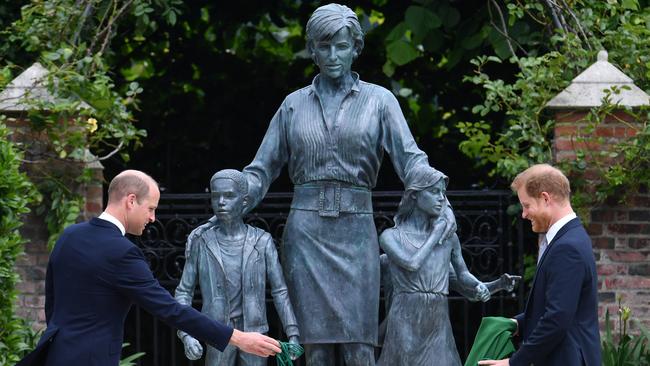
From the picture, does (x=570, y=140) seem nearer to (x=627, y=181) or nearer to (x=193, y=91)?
(x=627, y=181)

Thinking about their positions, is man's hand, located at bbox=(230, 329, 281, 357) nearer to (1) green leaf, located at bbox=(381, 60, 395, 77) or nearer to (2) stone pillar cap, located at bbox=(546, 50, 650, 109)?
(2) stone pillar cap, located at bbox=(546, 50, 650, 109)

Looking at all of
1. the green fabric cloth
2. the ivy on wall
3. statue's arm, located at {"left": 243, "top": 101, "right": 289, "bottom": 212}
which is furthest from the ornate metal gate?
the green fabric cloth

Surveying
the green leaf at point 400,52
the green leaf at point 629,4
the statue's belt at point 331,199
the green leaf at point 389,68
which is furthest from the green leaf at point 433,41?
the statue's belt at point 331,199

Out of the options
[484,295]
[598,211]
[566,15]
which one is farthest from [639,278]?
[484,295]

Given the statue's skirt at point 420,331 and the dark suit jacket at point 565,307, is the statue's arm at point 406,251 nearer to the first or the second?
the statue's skirt at point 420,331

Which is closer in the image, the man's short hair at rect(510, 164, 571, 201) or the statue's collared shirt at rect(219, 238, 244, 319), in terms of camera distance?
the man's short hair at rect(510, 164, 571, 201)

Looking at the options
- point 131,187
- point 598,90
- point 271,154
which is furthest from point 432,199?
point 598,90

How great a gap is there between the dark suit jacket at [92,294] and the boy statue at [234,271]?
716 millimetres

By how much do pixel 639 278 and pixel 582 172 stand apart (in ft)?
2.29

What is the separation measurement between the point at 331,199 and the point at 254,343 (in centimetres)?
85

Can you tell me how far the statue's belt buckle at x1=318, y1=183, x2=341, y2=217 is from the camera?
613 centimetres

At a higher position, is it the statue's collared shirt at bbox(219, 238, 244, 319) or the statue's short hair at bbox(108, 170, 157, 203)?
the statue's short hair at bbox(108, 170, 157, 203)

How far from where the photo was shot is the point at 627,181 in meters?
8.02

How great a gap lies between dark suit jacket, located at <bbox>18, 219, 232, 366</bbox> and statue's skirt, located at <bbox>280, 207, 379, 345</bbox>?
3.03 ft
